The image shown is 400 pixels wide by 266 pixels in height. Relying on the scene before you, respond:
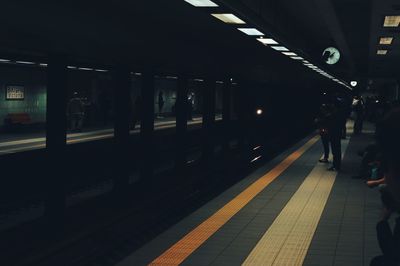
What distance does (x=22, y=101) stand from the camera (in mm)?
20156

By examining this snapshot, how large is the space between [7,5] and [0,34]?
37 centimetres

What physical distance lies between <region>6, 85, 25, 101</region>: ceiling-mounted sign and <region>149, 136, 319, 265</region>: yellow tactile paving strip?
11.6 meters

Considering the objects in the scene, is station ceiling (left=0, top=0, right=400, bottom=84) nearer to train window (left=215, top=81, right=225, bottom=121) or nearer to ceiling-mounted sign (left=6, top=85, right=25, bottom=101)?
ceiling-mounted sign (left=6, top=85, right=25, bottom=101)

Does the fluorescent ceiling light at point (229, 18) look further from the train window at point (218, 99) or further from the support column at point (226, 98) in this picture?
the train window at point (218, 99)

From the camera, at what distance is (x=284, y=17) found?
38.2 feet

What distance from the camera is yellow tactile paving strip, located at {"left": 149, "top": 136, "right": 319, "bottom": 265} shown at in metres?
5.21

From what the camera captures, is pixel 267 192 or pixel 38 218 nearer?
pixel 38 218

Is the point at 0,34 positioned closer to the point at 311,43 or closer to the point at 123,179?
the point at 123,179

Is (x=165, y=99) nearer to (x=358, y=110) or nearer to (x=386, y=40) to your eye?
(x=358, y=110)

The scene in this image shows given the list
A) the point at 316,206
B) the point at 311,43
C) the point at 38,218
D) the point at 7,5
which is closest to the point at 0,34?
the point at 7,5

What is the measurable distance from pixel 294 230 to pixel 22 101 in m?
15.7

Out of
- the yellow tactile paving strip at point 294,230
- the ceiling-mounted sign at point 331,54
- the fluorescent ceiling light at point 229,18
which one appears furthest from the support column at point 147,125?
the ceiling-mounted sign at point 331,54

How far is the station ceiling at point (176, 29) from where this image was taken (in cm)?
561

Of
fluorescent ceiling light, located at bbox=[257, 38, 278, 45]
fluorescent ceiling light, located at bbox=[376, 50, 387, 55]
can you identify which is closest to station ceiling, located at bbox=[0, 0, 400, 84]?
fluorescent ceiling light, located at bbox=[257, 38, 278, 45]
